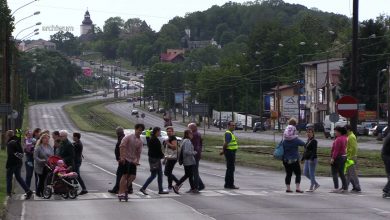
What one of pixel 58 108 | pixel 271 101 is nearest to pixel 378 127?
pixel 271 101

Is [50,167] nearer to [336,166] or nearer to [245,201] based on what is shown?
[245,201]

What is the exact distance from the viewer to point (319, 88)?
12156 centimetres

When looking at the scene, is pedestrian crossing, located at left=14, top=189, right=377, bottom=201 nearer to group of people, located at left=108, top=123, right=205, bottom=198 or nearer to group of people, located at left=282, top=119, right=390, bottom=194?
group of people, located at left=108, top=123, right=205, bottom=198

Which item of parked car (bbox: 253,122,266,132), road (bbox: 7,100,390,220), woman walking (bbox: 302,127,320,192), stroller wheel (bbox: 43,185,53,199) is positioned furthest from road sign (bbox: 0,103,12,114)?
parked car (bbox: 253,122,266,132)

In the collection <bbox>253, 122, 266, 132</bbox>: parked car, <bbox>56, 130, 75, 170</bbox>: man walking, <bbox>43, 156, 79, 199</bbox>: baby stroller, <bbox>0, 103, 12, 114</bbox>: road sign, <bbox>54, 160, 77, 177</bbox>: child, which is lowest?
<bbox>253, 122, 266, 132</bbox>: parked car

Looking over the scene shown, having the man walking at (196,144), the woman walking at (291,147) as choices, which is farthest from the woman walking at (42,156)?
the woman walking at (291,147)

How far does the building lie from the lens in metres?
119

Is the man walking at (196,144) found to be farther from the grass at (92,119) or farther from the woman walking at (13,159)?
the grass at (92,119)

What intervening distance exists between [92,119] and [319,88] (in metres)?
38.7

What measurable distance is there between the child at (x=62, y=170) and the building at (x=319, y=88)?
92.6m

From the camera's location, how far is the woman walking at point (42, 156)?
25141 millimetres

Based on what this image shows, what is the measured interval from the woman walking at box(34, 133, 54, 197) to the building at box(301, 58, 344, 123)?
92.2 m

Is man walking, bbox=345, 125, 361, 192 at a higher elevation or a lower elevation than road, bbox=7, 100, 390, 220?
higher

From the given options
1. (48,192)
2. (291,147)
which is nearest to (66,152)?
(48,192)
